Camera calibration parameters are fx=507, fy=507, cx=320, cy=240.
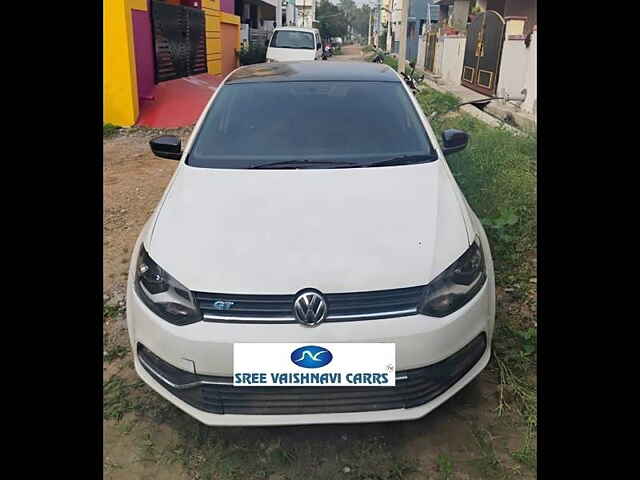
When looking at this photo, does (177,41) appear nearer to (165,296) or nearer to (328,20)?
(165,296)

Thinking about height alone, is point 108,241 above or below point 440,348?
below

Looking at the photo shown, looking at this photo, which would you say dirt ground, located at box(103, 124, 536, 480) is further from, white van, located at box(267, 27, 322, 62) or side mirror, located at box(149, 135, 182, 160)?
white van, located at box(267, 27, 322, 62)

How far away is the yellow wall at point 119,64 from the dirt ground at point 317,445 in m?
6.67

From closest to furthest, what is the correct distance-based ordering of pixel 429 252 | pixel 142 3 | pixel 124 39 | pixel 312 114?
1. pixel 429 252
2. pixel 312 114
3. pixel 124 39
4. pixel 142 3

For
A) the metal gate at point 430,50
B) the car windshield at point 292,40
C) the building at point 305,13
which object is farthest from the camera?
the building at point 305,13

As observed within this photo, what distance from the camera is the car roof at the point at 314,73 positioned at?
130 inches

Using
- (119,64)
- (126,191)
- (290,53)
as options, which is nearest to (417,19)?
(290,53)

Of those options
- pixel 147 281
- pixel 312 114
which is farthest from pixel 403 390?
pixel 312 114

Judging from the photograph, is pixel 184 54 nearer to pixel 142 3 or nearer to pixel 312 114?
pixel 142 3

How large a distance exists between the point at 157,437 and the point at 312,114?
1940mm

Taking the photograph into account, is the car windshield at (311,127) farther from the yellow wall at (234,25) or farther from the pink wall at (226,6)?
the pink wall at (226,6)

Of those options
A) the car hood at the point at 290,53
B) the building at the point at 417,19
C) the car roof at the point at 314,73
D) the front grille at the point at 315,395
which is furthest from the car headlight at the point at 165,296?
the building at the point at 417,19

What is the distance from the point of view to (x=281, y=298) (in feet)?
6.29

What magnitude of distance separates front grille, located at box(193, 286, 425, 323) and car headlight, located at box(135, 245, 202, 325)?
3.5 inches
